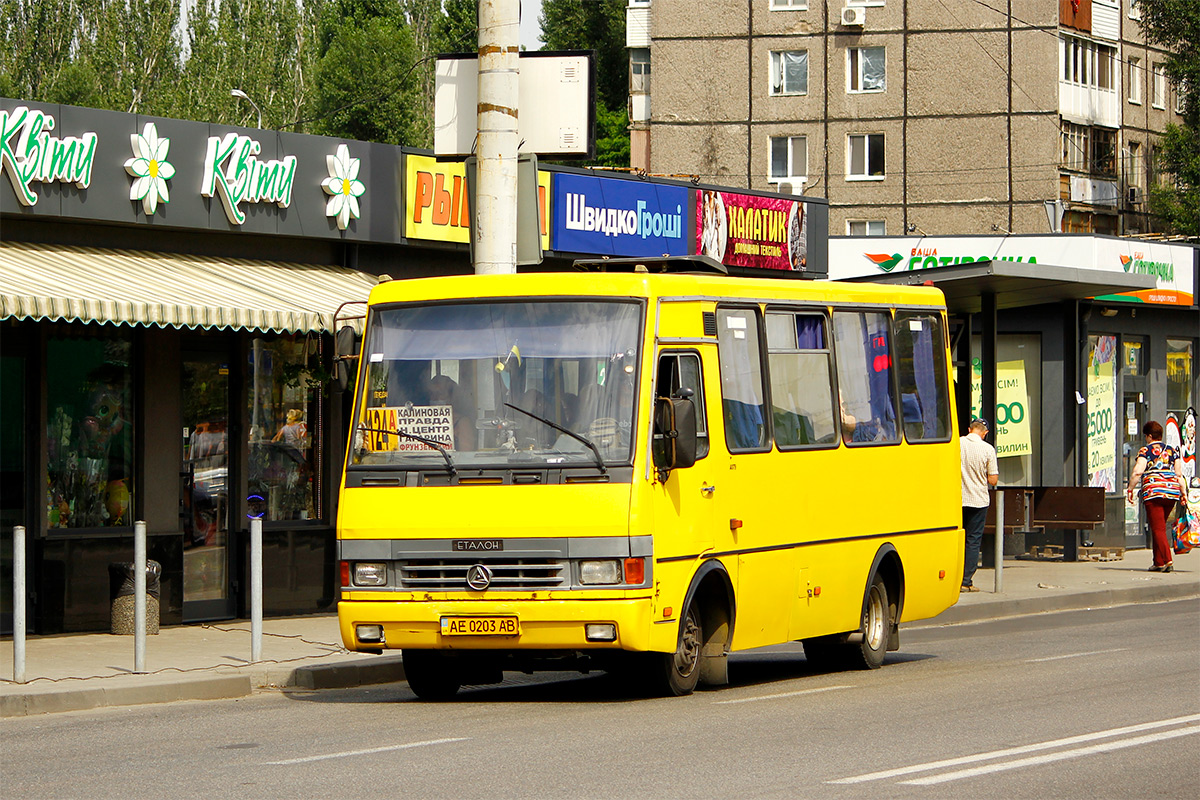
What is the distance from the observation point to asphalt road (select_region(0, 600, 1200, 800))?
8.23 m

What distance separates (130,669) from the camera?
13.4m

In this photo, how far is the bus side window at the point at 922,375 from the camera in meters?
14.8

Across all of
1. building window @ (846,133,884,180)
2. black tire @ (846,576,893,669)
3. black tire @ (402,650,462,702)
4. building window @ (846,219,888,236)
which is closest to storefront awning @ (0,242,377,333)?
black tire @ (402,650,462,702)

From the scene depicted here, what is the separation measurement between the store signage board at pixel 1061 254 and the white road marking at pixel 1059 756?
2092 cm

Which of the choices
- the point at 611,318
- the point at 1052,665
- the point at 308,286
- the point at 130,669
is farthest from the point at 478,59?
the point at 1052,665

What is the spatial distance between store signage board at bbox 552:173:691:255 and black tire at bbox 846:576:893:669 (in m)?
7.08

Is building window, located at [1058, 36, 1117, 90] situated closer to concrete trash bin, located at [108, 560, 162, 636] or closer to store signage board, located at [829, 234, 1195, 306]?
store signage board, located at [829, 234, 1195, 306]

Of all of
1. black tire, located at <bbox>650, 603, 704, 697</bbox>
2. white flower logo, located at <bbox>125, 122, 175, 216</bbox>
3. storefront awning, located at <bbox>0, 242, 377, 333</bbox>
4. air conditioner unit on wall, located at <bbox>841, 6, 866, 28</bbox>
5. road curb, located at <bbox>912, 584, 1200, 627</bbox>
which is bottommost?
road curb, located at <bbox>912, 584, 1200, 627</bbox>

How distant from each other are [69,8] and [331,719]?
66181 millimetres

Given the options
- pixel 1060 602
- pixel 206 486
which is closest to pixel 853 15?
pixel 1060 602

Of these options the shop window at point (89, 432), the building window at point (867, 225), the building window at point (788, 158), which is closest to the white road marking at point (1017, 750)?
the shop window at point (89, 432)

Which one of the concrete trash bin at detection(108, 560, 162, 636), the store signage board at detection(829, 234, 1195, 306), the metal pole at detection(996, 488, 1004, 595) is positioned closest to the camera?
the concrete trash bin at detection(108, 560, 162, 636)

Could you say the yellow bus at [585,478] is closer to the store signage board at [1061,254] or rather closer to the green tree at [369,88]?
the store signage board at [1061,254]

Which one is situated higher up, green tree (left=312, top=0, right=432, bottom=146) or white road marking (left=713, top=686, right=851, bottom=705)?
green tree (left=312, top=0, right=432, bottom=146)
